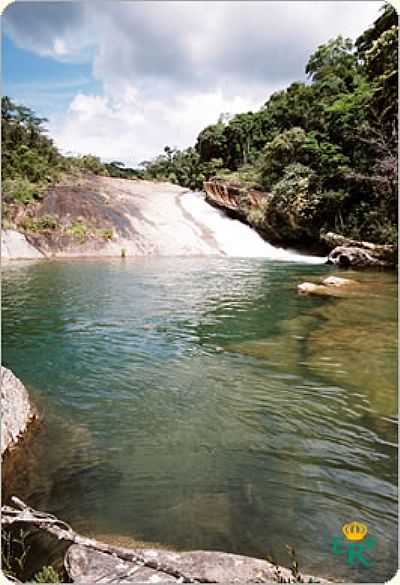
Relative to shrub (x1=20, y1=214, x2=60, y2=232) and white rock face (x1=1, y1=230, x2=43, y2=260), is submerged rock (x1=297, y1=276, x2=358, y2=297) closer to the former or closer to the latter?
white rock face (x1=1, y1=230, x2=43, y2=260)

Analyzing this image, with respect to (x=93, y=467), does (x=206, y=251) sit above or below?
above

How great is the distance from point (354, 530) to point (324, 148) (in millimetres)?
16463

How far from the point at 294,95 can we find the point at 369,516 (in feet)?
90.7

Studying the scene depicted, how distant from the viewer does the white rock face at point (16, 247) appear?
18.8 metres

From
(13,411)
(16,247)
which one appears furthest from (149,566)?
(16,247)

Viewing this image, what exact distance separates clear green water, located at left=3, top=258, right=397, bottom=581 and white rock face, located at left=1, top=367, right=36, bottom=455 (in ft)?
0.59

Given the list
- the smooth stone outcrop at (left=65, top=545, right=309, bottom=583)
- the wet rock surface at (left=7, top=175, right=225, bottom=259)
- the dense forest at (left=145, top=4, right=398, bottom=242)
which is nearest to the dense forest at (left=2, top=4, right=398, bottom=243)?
the dense forest at (left=145, top=4, right=398, bottom=242)

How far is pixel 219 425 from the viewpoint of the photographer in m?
3.95

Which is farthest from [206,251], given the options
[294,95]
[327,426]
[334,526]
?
[334,526]

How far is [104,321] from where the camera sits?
7984 mm

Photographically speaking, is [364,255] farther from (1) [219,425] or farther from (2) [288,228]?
(1) [219,425]

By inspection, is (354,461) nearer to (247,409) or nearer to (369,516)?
(369,516)

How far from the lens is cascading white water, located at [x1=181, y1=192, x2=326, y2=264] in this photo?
19.1 metres

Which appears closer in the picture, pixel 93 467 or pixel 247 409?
pixel 93 467
